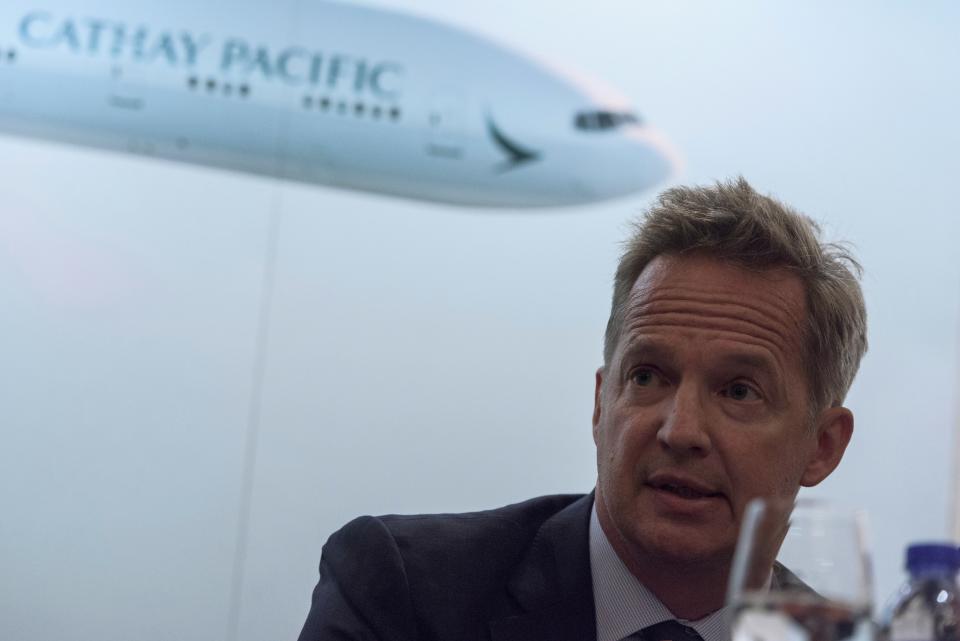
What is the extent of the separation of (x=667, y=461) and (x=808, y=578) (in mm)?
777

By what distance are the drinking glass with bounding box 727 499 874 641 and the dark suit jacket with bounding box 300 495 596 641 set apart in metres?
0.85

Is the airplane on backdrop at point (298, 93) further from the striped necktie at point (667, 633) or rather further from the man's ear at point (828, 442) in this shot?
the striped necktie at point (667, 633)

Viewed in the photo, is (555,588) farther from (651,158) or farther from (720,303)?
(651,158)

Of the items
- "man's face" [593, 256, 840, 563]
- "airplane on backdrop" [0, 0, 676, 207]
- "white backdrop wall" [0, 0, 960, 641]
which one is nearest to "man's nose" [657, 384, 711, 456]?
"man's face" [593, 256, 840, 563]

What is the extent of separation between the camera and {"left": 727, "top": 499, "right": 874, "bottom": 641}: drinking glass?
0.75m

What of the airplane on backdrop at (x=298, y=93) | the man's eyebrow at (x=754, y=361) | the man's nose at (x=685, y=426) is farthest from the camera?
the airplane on backdrop at (x=298, y=93)

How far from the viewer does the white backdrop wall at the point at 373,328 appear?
3143 mm

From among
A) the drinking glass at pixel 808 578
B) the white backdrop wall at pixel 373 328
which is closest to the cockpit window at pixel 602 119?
the white backdrop wall at pixel 373 328

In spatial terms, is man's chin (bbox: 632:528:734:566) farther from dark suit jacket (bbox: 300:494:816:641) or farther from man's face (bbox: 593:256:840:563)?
dark suit jacket (bbox: 300:494:816:641)

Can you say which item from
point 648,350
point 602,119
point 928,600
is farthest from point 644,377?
point 602,119

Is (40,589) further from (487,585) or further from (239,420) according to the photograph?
(487,585)

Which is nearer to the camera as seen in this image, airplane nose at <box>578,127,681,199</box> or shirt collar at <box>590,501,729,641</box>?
shirt collar at <box>590,501,729,641</box>

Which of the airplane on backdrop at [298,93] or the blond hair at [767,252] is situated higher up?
the airplane on backdrop at [298,93]

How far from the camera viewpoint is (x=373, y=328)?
333 centimetres
